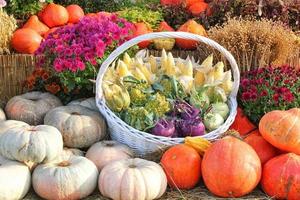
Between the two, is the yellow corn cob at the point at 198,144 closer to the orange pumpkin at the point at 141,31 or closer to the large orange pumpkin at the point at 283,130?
the large orange pumpkin at the point at 283,130

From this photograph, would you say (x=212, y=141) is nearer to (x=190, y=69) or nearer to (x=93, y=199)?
(x=190, y=69)

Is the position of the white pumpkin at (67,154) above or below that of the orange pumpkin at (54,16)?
below

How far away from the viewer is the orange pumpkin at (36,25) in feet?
18.1

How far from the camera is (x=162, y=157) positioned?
11.9 ft

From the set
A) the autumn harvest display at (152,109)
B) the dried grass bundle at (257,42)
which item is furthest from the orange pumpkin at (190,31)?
the dried grass bundle at (257,42)

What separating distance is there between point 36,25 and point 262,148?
2.96 metres

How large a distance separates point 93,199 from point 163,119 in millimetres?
778

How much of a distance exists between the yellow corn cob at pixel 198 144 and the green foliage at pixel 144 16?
7.29ft

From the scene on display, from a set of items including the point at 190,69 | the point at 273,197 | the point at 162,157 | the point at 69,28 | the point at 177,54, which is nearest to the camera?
the point at 273,197

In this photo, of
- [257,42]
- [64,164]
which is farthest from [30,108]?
[257,42]

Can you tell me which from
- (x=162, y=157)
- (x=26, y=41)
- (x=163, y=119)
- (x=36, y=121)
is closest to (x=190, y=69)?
(x=163, y=119)

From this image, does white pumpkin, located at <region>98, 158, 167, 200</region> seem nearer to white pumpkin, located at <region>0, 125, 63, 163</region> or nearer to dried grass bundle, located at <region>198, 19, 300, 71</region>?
white pumpkin, located at <region>0, 125, 63, 163</region>

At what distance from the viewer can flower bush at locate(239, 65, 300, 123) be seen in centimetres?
412

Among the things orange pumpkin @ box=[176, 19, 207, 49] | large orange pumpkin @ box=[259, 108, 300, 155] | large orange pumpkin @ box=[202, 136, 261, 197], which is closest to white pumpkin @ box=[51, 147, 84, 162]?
large orange pumpkin @ box=[202, 136, 261, 197]
